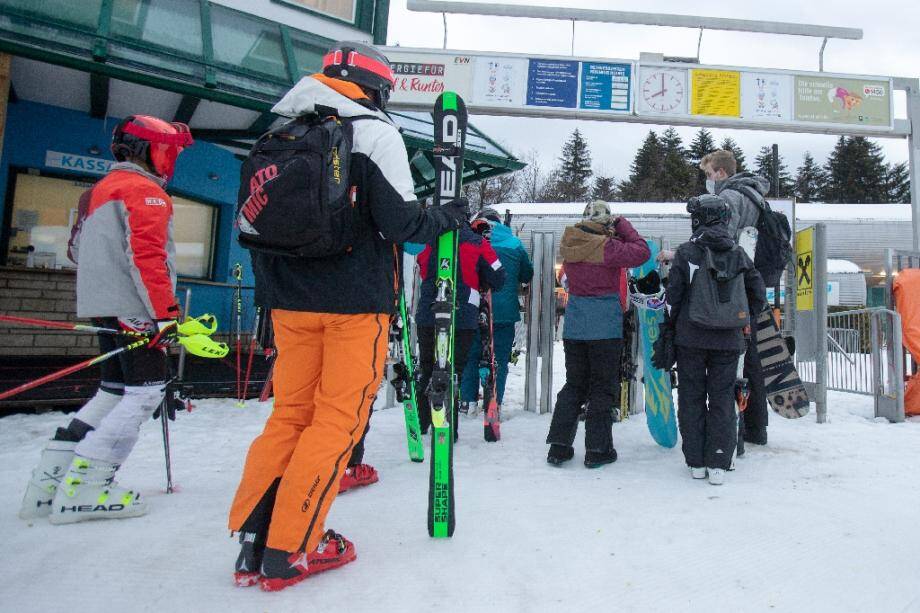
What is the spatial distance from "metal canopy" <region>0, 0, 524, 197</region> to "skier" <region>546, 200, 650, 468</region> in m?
4.25

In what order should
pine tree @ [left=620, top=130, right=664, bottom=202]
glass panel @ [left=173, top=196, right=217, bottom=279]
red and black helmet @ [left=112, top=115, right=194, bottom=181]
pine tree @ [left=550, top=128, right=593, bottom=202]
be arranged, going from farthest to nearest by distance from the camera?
pine tree @ [left=550, top=128, right=593, bottom=202], pine tree @ [left=620, top=130, right=664, bottom=202], glass panel @ [left=173, top=196, right=217, bottom=279], red and black helmet @ [left=112, top=115, right=194, bottom=181]

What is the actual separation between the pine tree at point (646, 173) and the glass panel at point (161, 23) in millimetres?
42780

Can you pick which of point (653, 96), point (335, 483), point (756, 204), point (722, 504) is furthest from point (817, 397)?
point (335, 483)

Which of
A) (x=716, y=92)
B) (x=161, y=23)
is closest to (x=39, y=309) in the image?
(x=161, y=23)

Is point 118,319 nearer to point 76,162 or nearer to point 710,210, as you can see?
point 710,210

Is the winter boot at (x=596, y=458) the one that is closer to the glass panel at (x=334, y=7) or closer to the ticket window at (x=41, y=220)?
the ticket window at (x=41, y=220)

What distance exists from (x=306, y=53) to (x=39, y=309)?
4.54 m

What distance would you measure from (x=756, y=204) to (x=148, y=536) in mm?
4139

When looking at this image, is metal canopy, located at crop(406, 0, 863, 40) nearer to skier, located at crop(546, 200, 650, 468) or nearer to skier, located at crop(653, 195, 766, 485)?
skier, located at crop(546, 200, 650, 468)

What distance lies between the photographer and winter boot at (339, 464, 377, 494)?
3.01 m

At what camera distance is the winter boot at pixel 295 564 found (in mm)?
1834

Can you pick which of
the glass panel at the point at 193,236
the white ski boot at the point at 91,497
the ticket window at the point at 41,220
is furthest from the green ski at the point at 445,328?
the glass panel at the point at 193,236

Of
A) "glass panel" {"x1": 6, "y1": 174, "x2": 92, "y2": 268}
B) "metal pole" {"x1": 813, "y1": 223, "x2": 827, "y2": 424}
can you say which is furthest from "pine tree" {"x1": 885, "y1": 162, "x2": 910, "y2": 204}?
"glass panel" {"x1": 6, "y1": 174, "x2": 92, "y2": 268}

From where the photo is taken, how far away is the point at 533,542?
90.1 inches
